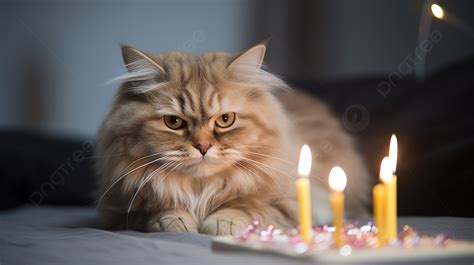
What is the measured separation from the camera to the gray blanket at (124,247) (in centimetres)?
113

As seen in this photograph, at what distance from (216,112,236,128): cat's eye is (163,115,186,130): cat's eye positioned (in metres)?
0.10

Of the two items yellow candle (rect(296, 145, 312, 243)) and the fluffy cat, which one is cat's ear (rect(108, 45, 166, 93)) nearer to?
the fluffy cat

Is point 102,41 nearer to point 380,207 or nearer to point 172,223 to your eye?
point 172,223

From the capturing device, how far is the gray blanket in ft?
3.69

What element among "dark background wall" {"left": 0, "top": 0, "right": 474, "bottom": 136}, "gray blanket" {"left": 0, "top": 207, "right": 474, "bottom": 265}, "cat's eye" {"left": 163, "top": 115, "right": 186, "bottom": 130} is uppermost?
"dark background wall" {"left": 0, "top": 0, "right": 474, "bottom": 136}

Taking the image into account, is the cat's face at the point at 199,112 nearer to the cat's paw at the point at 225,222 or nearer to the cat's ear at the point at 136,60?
the cat's ear at the point at 136,60

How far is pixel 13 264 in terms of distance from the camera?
124 centimetres

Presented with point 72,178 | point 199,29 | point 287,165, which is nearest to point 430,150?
point 287,165

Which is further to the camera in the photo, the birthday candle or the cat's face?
the cat's face

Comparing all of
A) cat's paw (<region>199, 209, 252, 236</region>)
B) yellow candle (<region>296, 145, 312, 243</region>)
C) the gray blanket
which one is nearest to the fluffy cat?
cat's paw (<region>199, 209, 252, 236</region>)

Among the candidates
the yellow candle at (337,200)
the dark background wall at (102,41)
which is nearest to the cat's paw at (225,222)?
the yellow candle at (337,200)

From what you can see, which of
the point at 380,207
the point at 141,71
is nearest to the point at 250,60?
the point at 141,71

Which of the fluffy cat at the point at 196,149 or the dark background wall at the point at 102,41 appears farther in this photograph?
the dark background wall at the point at 102,41

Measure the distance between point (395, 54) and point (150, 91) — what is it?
1.96 meters
